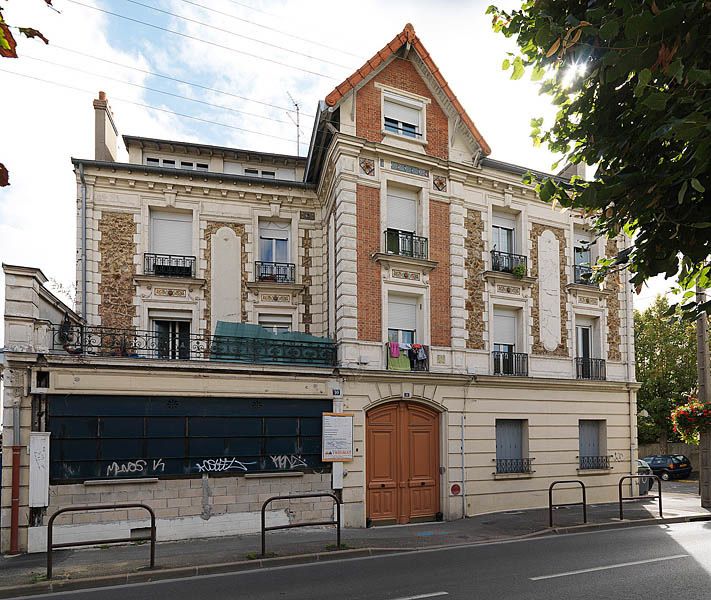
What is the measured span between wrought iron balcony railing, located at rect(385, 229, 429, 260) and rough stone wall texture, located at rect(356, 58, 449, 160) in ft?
7.74

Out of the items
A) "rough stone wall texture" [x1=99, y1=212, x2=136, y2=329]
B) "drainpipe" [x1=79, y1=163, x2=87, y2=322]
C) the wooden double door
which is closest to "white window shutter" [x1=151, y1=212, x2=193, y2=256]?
"rough stone wall texture" [x1=99, y1=212, x2=136, y2=329]

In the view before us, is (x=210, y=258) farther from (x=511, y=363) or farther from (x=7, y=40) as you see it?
(x=7, y=40)

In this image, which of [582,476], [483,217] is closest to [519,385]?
[582,476]

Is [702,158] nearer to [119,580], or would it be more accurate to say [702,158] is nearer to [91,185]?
[119,580]

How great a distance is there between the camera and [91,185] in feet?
49.8

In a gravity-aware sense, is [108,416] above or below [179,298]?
below

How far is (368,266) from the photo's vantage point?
46.2 ft

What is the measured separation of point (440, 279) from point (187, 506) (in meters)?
8.08

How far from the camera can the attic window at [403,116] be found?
15.0 metres

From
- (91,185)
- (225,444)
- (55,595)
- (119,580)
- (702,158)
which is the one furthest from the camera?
(91,185)

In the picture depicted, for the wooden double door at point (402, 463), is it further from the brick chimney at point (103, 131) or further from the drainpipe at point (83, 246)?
the brick chimney at point (103, 131)

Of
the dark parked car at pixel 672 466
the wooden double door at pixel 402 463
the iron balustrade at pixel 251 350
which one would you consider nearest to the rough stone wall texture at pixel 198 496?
the wooden double door at pixel 402 463

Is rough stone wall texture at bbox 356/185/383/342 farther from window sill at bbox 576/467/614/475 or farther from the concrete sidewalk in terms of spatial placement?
window sill at bbox 576/467/614/475

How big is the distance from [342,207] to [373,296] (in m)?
2.29
